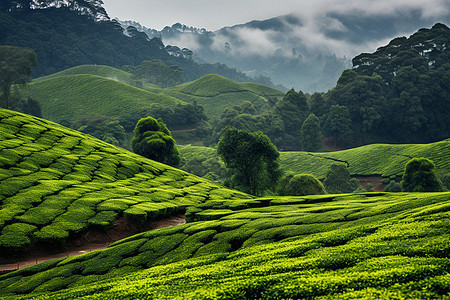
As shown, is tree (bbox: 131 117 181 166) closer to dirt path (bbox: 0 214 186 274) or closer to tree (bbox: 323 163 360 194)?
dirt path (bbox: 0 214 186 274)

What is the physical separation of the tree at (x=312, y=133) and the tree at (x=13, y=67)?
95738 millimetres

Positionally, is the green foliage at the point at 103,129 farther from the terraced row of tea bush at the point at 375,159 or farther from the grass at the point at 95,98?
the terraced row of tea bush at the point at 375,159

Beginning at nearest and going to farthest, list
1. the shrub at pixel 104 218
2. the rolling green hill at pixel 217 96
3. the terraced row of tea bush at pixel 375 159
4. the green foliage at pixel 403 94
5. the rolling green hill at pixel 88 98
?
the shrub at pixel 104 218 < the terraced row of tea bush at pixel 375 159 < the green foliage at pixel 403 94 < the rolling green hill at pixel 88 98 < the rolling green hill at pixel 217 96

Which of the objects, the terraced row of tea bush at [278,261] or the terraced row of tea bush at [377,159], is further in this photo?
the terraced row of tea bush at [377,159]

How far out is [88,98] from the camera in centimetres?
13975

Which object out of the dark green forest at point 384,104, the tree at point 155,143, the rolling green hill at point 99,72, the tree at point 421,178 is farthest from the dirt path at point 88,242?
the rolling green hill at point 99,72

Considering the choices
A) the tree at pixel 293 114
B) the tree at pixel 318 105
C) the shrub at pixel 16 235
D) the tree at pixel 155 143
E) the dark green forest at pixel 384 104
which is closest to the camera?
the shrub at pixel 16 235

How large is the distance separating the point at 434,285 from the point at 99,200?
26714 millimetres

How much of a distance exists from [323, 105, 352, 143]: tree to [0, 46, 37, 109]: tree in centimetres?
10468

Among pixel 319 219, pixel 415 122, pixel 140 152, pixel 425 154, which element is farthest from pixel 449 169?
pixel 140 152

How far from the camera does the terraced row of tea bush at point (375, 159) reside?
214 ft

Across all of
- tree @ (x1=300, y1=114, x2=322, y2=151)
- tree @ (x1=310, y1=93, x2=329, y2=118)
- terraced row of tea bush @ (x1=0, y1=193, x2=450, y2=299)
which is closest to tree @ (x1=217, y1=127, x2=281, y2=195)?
terraced row of tea bush @ (x1=0, y1=193, x2=450, y2=299)

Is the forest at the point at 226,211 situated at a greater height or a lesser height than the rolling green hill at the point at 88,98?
lesser

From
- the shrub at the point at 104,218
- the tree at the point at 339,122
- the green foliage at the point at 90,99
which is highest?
the green foliage at the point at 90,99
